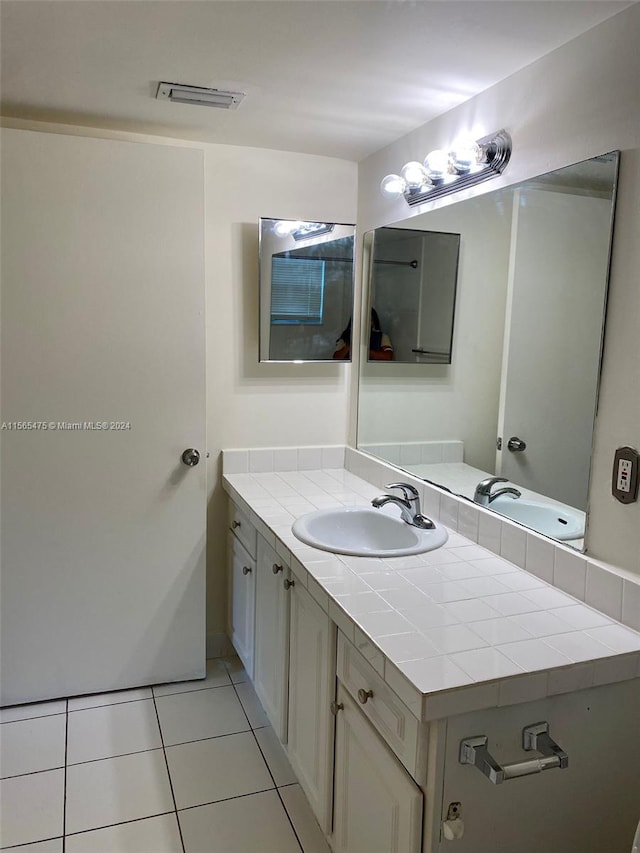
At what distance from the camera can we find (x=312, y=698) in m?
1.82

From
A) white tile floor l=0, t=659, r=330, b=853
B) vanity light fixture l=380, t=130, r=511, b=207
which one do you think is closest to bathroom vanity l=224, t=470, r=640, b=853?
white tile floor l=0, t=659, r=330, b=853

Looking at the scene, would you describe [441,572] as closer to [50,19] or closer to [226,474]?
[226,474]

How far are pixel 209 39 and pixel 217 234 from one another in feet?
3.32

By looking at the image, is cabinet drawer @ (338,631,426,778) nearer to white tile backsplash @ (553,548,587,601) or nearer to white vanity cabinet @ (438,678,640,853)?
white vanity cabinet @ (438,678,640,853)

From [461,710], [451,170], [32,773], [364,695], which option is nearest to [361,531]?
[364,695]

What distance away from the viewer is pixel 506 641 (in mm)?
1397

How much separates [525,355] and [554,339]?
137mm

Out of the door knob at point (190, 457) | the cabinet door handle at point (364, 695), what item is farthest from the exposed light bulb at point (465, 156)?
the cabinet door handle at point (364, 695)

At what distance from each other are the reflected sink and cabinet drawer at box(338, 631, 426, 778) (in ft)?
1.99

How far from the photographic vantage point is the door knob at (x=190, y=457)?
256cm

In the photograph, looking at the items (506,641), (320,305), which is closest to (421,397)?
(320,305)

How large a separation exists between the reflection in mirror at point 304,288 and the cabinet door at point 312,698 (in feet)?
3.68

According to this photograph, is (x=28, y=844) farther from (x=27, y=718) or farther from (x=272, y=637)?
(x=272, y=637)

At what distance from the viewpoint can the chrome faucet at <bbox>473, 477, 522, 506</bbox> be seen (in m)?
1.92
